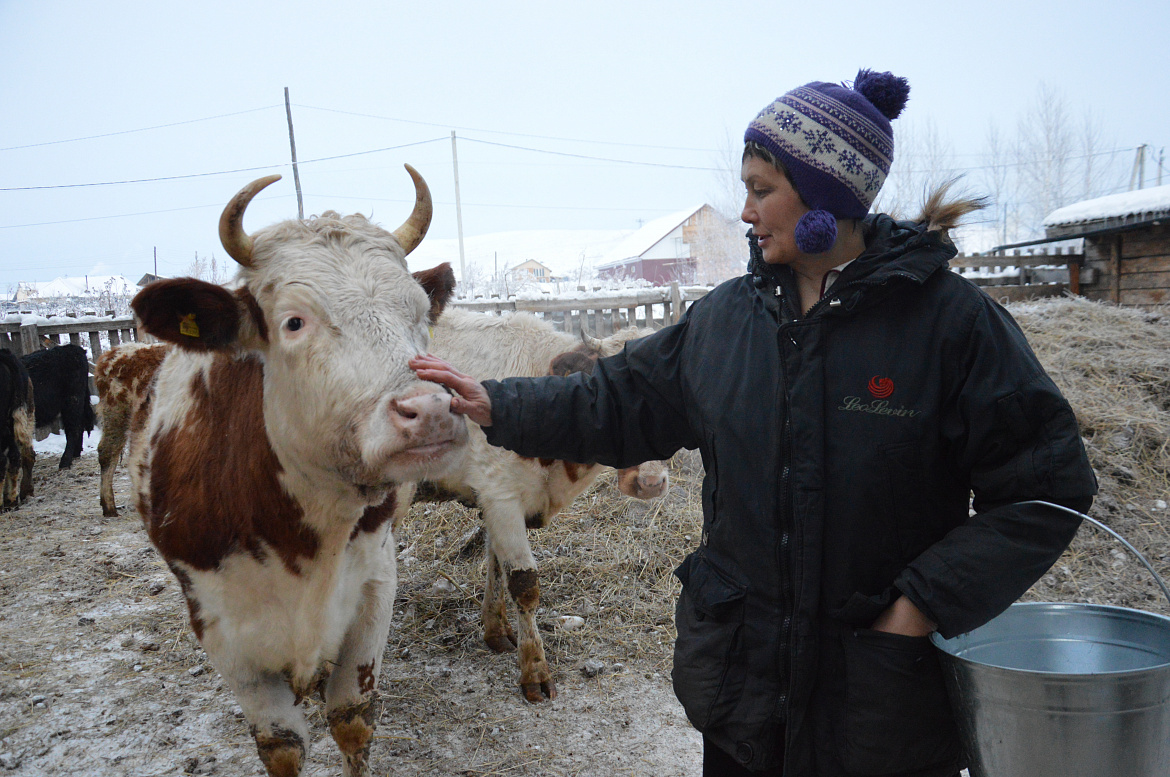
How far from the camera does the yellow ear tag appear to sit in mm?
2061

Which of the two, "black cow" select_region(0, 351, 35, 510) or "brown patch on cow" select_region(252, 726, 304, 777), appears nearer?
"brown patch on cow" select_region(252, 726, 304, 777)

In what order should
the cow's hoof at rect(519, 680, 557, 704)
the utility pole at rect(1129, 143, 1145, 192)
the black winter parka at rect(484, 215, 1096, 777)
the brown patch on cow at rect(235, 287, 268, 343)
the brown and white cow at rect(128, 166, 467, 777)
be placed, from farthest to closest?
the utility pole at rect(1129, 143, 1145, 192) < the cow's hoof at rect(519, 680, 557, 704) < the brown patch on cow at rect(235, 287, 268, 343) < the brown and white cow at rect(128, 166, 467, 777) < the black winter parka at rect(484, 215, 1096, 777)

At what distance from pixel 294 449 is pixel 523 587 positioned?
2.11m

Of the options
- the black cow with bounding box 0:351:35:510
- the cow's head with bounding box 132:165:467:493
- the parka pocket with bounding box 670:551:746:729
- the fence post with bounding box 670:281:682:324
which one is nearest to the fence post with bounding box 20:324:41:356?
the black cow with bounding box 0:351:35:510

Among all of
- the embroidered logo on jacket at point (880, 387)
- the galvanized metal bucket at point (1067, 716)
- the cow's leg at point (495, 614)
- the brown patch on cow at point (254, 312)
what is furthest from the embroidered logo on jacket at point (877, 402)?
the cow's leg at point (495, 614)

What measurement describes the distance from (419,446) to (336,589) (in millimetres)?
980

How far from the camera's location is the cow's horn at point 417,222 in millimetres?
2484

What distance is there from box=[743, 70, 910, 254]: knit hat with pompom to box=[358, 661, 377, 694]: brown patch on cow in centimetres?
217

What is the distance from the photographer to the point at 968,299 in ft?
5.17

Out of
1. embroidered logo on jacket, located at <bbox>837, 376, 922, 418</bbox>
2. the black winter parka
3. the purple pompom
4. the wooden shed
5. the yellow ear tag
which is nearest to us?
the black winter parka

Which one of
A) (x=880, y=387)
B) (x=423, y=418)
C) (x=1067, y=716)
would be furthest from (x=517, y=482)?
(x=1067, y=716)

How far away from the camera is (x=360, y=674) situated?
2682 millimetres

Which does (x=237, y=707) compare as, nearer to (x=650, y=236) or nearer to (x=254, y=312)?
(x=254, y=312)

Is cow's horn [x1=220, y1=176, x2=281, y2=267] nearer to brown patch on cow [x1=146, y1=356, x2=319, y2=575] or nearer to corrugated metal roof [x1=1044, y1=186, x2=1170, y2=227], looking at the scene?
brown patch on cow [x1=146, y1=356, x2=319, y2=575]
